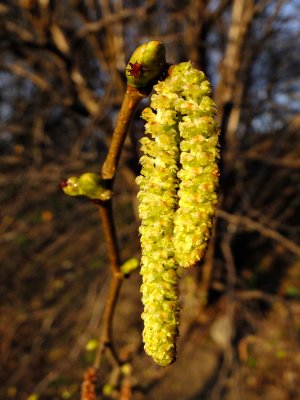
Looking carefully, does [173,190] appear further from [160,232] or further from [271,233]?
[271,233]

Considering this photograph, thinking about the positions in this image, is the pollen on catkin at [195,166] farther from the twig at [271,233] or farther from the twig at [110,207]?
the twig at [271,233]

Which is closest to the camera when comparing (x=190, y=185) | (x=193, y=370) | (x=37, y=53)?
(x=190, y=185)

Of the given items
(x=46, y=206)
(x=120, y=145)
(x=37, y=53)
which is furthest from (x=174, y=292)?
(x=46, y=206)

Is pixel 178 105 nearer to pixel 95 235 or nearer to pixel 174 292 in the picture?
pixel 174 292

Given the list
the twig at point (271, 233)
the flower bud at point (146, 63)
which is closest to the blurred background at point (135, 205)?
the twig at point (271, 233)

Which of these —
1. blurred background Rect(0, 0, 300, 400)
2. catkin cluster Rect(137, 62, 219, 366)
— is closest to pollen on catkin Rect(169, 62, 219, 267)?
catkin cluster Rect(137, 62, 219, 366)

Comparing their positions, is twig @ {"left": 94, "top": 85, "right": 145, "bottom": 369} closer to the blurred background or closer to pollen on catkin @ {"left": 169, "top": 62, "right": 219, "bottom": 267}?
pollen on catkin @ {"left": 169, "top": 62, "right": 219, "bottom": 267}

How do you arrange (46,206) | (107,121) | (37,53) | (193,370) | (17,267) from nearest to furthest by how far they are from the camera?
(107,121) < (37,53) < (193,370) < (17,267) < (46,206)

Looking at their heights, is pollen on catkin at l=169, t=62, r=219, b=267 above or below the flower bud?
below
